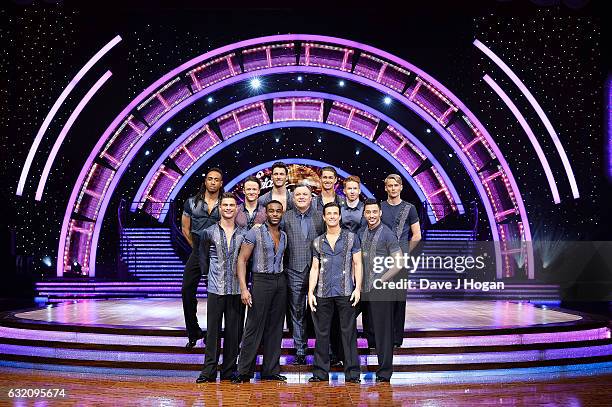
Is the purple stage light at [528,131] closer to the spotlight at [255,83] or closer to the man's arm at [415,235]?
the spotlight at [255,83]

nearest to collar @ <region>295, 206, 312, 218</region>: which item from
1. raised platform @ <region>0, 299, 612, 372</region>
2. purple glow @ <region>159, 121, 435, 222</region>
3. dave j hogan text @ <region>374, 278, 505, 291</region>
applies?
raised platform @ <region>0, 299, 612, 372</region>

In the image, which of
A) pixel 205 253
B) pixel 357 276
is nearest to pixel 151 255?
pixel 205 253

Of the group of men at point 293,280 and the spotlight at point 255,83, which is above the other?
the spotlight at point 255,83

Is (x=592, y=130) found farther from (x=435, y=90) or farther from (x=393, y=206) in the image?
(x=393, y=206)

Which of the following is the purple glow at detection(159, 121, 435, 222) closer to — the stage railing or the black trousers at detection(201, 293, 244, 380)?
the stage railing

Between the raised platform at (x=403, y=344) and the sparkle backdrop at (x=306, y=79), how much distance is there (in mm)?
5386

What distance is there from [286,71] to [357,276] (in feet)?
25.1

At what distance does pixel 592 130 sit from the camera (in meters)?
12.0

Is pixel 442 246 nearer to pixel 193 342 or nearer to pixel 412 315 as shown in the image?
pixel 412 315

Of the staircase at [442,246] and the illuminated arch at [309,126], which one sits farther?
the illuminated arch at [309,126]

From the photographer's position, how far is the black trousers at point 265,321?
570 cm

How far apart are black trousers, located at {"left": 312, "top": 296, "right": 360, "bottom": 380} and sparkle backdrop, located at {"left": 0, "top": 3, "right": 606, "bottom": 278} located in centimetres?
721

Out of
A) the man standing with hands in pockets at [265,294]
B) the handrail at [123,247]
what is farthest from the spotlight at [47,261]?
the man standing with hands in pockets at [265,294]

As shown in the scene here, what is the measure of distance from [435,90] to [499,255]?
2936 mm
